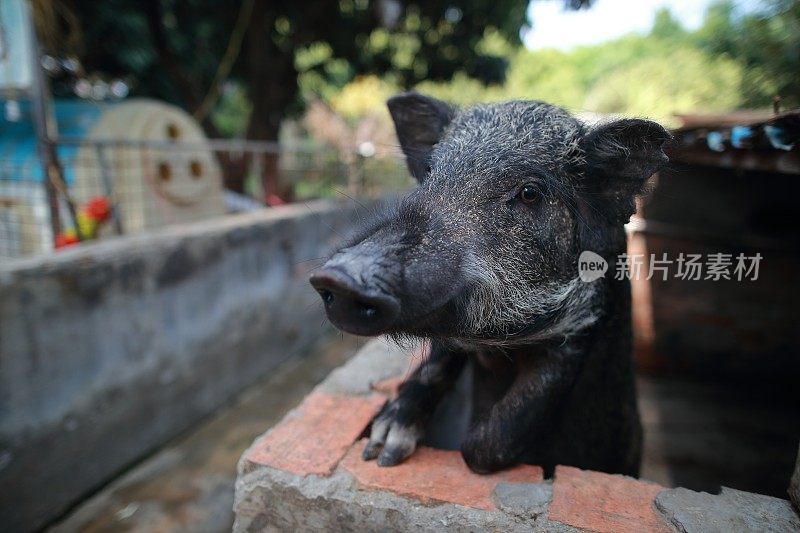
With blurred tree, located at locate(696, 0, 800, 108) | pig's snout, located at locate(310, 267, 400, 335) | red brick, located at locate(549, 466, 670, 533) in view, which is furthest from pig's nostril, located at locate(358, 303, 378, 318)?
blurred tree, located at locate(696, 0, 800, 108)

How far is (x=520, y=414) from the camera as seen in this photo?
1725mm

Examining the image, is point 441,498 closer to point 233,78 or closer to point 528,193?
point 528,193

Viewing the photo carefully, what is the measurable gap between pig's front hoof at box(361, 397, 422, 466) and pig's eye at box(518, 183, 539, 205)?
0.88 meters

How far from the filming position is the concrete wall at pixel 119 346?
2.85 m

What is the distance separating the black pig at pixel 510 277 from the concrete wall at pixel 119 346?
49 centimetres

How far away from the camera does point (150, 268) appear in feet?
12.1

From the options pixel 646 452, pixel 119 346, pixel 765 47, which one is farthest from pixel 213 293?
pixel 765 47

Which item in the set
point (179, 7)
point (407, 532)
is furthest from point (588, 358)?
point (179, 7)

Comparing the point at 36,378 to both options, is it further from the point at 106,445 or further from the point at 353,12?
the point at 353,12

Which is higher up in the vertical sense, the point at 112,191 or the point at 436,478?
the point at 112,191

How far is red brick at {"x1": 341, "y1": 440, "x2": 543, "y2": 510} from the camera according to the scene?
1620mm

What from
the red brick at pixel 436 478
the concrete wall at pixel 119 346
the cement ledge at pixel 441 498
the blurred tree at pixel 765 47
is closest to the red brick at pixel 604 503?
the cement ledge at pixel 441 498

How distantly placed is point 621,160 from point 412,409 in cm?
114

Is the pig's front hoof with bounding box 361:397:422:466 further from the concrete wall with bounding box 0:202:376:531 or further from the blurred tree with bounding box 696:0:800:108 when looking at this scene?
the blurred tree with bounding box 696:0:800:108
